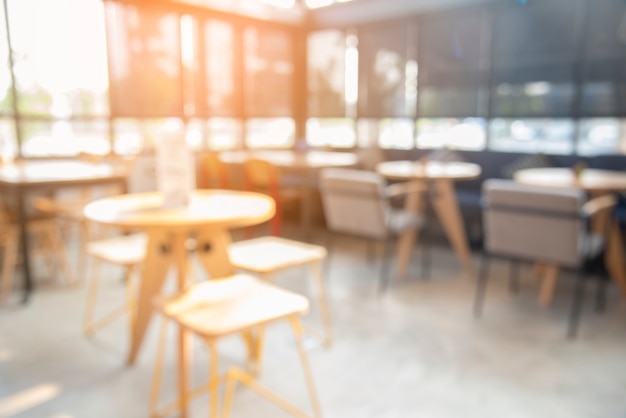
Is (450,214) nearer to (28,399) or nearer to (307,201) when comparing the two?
(307,201)

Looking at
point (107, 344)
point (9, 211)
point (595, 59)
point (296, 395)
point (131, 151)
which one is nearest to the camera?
point (296, 395)

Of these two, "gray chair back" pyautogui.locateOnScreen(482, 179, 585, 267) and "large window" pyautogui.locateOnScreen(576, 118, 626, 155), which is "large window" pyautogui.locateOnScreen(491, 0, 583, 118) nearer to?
"large window" pyautogui.locateOnScreen(576, 118, 626, 155)

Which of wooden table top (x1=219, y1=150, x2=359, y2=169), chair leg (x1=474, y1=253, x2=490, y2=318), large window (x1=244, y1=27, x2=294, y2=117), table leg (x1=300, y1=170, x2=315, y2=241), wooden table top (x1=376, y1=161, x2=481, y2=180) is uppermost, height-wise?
large window (x1=244, y1=27, x2=294, y2=117)

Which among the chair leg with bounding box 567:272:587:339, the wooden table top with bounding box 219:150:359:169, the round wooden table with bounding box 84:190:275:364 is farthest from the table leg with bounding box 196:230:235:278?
the wooden table top with bounding box 219:150:359:169

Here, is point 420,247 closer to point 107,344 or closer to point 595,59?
point 595,59

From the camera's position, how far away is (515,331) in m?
2.96

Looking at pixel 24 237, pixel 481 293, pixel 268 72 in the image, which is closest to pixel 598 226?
pixel 481 293

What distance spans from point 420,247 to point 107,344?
3.13 meters

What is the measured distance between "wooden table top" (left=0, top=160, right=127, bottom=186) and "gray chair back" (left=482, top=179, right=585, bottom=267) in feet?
8.81

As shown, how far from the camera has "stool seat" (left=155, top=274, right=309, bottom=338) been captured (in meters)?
1.69

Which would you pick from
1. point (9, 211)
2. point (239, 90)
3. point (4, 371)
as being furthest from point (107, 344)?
point (239, 90)

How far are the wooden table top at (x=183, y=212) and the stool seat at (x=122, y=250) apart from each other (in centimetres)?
31

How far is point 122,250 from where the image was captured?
2.74m

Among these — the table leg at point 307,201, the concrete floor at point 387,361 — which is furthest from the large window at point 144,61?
the concrete floor at point 387,361
